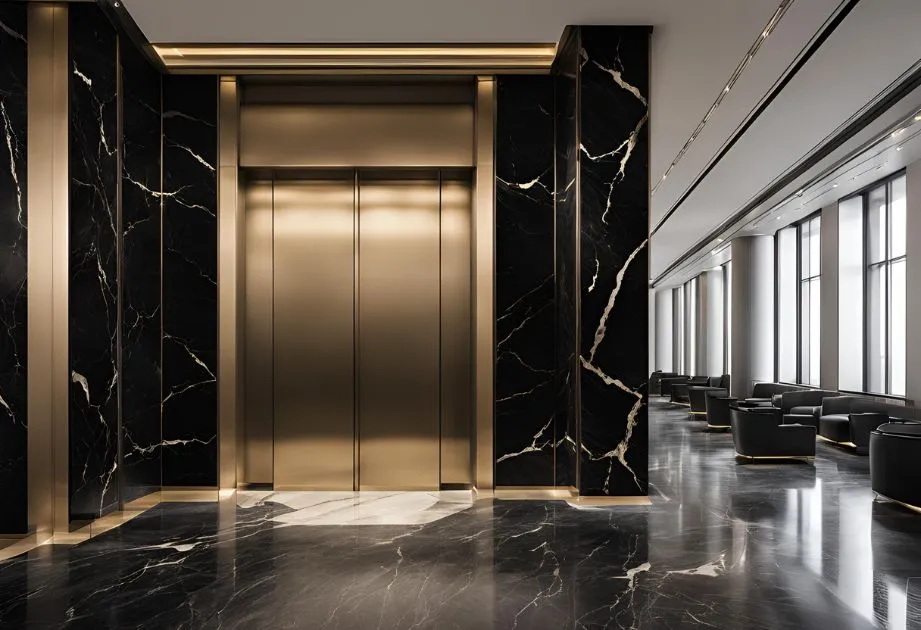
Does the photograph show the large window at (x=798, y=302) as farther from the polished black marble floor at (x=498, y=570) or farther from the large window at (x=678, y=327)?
the large window at (x=678, y=327)

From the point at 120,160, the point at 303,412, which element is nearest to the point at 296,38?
the point at 120,160

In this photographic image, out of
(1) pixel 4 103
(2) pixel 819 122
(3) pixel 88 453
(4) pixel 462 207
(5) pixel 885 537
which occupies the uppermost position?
(2) pixel 819 122

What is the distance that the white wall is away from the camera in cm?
3312

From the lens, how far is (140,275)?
705 centimetres

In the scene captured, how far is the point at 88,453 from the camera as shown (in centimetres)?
602

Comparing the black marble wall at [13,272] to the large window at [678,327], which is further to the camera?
the large window at [678,327]

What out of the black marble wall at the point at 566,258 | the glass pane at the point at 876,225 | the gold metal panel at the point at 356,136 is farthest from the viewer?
the glass pane at the point at 876,225

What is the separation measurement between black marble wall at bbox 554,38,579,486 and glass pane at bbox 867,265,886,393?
8.73m

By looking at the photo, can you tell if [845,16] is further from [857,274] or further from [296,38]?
[857,274]

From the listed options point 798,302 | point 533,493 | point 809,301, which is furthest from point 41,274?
point 798,302

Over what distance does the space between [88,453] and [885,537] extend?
6.76 meters

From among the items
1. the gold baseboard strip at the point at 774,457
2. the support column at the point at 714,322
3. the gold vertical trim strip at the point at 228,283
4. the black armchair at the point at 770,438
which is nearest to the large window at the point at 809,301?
the support column at the point at 714,322

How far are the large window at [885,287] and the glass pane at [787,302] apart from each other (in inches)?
165

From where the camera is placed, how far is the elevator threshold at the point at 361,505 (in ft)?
20.8
